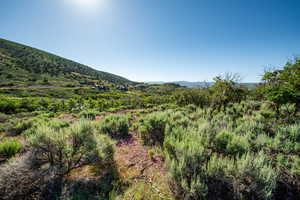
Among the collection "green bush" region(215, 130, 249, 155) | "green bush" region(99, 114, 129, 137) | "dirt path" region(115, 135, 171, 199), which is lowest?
"dirt path" region(115, 135, 171, 199)

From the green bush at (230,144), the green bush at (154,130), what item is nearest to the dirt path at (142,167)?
the green bush at (154,130)

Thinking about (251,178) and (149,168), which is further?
(149,168)

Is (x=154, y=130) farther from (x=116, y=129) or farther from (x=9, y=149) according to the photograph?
(x=9, y=149)

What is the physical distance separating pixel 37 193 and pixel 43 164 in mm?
865

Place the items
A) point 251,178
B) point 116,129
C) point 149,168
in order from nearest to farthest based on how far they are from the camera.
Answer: point 251,178 → point 149,168 → point 116,129

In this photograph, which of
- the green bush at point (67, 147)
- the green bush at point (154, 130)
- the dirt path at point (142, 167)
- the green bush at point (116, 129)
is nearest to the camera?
the dirt path at point (142, 167)

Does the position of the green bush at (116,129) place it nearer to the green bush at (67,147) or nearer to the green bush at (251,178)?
the green bush at (67,147)

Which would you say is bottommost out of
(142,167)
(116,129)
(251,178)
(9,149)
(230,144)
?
(142,167)

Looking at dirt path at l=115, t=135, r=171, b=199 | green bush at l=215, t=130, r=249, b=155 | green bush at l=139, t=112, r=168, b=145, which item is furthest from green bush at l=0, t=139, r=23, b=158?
green bush at l=215, t=130, r=249, b=155

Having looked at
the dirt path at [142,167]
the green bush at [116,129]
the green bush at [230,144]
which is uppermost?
the green bush at [230,144]

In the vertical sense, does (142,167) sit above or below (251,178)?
below

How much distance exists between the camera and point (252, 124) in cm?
566

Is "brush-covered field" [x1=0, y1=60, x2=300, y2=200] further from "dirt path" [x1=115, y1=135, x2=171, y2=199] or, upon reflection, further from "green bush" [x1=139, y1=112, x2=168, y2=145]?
"green bush" [x1=139, y1=112, x2=168, y2=145]

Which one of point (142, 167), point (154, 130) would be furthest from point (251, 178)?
point (154, 130)
